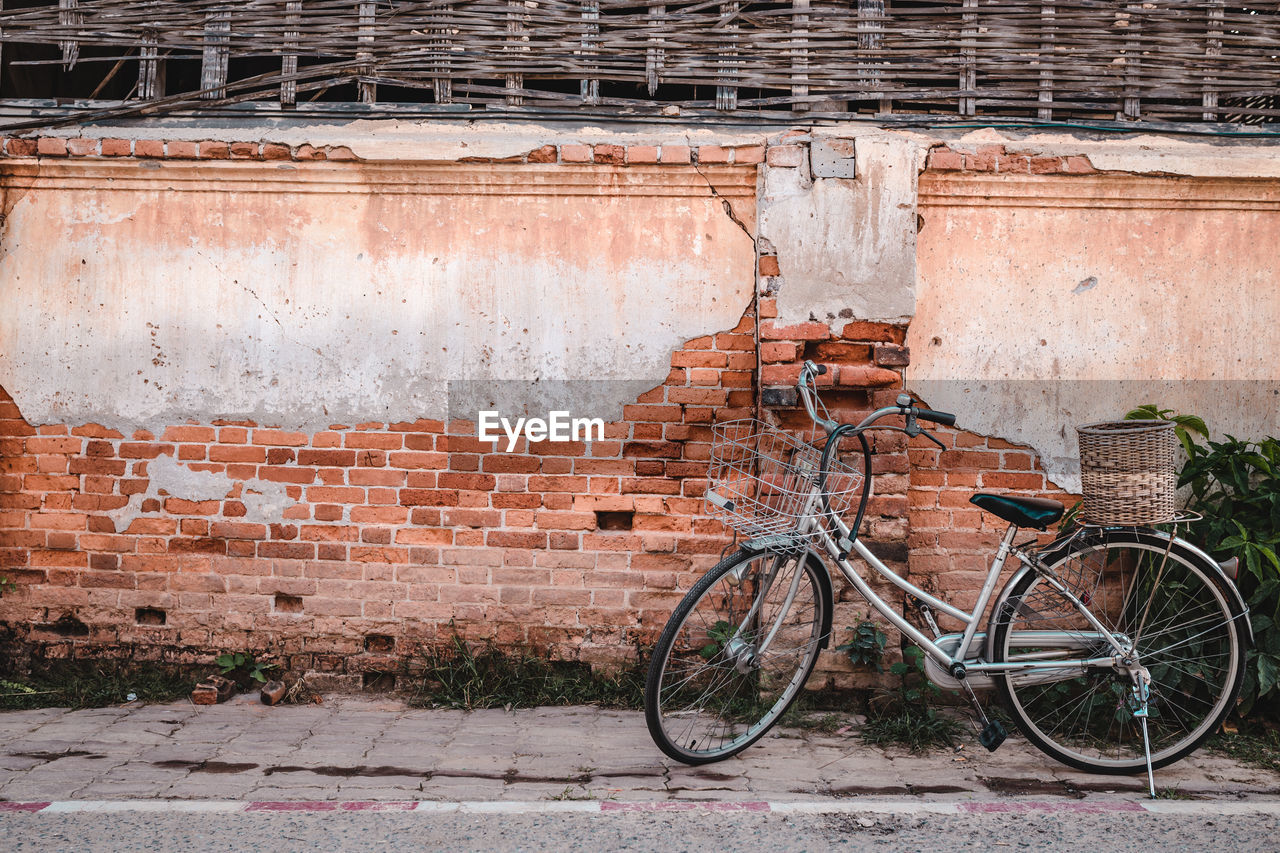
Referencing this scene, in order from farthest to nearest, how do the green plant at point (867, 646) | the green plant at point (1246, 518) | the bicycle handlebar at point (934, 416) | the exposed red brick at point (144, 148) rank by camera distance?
the exposed red brick at point (144, 148) < the green plant at point (867, 646) < the green plant at point (1246, 518) < the bicycle handlebar at point (934, 416)

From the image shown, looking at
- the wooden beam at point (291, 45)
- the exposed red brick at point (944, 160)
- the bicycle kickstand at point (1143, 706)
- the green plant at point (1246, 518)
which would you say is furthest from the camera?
the wooden beam at point (291, 45)

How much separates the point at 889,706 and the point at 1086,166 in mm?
2697

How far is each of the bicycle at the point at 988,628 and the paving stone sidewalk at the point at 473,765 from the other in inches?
6.0

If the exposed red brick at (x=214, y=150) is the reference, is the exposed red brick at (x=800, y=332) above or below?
below

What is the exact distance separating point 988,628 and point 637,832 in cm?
159

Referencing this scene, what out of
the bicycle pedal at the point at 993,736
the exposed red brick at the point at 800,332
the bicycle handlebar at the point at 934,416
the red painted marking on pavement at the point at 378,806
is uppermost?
the exposed red brick at the point at 800,332

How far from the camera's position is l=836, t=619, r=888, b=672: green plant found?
405 centimetres

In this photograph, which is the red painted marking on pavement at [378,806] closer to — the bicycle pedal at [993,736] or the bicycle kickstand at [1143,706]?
the bicycle pedal at [993,736]

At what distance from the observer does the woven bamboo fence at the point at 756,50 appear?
14.2ft

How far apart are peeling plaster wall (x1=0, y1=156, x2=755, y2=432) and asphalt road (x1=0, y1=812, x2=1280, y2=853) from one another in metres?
1.94

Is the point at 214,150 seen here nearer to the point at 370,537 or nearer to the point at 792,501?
the point at 370,537

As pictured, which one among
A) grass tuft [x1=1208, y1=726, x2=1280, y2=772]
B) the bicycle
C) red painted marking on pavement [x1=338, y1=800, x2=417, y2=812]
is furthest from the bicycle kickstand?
red painted marking on pavement [x1=338, y1=800, x2=417, y2=812]

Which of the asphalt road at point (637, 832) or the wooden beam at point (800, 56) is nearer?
the asphalt road at point (637, 832)

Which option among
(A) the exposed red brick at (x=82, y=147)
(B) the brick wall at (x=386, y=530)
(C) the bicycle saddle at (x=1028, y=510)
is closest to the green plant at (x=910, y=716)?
(B) the brick wall at (x=386, y=530)
